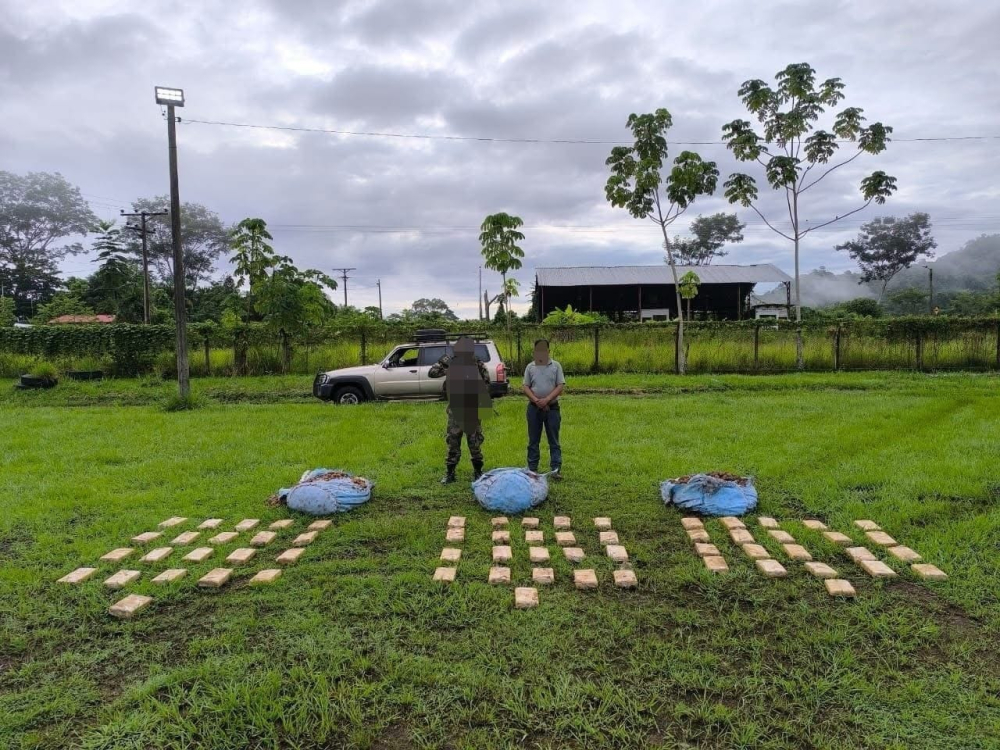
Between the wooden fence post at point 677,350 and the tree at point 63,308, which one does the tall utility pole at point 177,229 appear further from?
the tree at point 63,308

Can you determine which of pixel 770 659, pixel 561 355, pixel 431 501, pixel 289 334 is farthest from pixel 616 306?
pixel 770 659

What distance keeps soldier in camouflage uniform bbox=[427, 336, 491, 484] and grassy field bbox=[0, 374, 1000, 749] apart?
47 centimetres

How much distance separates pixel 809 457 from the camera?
689 cm

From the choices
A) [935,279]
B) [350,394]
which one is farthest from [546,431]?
[935,279]

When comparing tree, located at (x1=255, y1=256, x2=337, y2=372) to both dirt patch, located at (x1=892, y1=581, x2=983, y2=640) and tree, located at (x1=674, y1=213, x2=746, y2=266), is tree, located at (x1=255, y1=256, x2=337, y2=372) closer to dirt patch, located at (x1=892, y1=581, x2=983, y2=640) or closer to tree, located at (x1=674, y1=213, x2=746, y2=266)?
dirt patch, located at (x1=892, y1=581, x2=983, y2=640)

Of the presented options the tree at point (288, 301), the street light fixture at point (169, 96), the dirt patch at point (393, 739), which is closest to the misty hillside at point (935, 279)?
the tree at point (288, 301)

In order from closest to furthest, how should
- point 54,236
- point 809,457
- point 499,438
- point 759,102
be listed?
point 809,457
point 499,438
point 759,102
point 54,236

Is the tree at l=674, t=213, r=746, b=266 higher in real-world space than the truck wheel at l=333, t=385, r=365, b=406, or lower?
higher

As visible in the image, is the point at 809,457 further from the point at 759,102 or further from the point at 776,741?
the point at 759,102

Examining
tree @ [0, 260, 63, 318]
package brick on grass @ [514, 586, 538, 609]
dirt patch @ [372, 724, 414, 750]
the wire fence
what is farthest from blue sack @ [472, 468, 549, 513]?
tree @ [0, 260, 63, 318]

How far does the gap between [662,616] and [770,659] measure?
62cm

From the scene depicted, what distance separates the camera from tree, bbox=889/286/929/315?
146 ft

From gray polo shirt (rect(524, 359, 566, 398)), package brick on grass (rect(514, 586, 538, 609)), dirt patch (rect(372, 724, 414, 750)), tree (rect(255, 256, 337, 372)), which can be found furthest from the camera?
tree (rect(255, 256, 337, 372))

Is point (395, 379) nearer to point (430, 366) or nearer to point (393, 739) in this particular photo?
point (430, 366)
